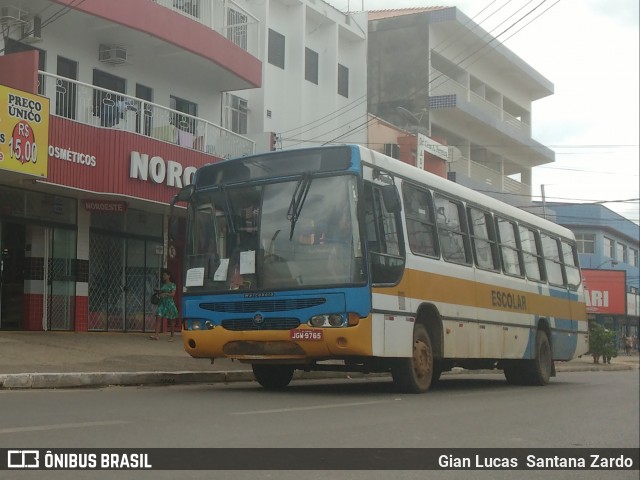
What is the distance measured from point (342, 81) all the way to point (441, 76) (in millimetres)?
8194

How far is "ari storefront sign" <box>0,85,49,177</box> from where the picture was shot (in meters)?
16.1

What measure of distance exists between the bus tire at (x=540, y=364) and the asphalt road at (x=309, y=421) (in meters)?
3.81

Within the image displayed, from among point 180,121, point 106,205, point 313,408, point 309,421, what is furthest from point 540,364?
point 180,121

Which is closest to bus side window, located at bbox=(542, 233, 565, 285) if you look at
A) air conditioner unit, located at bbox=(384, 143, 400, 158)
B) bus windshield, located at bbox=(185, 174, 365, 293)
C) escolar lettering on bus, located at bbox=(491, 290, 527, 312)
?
escolar lettering on bus, located at bbox=(491, 290, 527, 312)

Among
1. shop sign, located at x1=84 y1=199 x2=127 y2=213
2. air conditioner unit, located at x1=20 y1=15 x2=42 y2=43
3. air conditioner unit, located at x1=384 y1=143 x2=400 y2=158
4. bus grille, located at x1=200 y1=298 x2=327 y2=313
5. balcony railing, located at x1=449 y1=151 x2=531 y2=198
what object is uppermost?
balcony railing, located at x1=449 y1=151 x2=531 y2=198

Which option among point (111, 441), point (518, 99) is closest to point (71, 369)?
point (111, 441)

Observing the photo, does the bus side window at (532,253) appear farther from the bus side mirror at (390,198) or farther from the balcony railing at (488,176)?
the balcony railing at (488,176)

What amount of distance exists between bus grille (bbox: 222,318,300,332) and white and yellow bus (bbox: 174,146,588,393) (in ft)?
0.05

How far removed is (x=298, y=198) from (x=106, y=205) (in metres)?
9.81

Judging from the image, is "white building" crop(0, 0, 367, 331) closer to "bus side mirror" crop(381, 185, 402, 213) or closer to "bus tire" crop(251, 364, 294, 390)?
"bus tire" crop(251, 364, 294, 390)

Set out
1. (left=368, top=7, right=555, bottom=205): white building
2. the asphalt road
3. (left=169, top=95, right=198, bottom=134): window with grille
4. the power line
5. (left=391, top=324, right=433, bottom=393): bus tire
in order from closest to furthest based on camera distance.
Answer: the asphalt road, (left=391, top=324, right=433, bottom=393): bus tire, the power line, (left=169, top=95, right=198, bottom=134): window with grille, (left=368, top=7, right=555, bottom=205): white building

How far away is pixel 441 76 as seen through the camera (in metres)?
41.2

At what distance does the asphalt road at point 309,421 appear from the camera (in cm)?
611

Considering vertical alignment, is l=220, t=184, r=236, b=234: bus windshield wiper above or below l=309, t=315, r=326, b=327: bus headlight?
above
